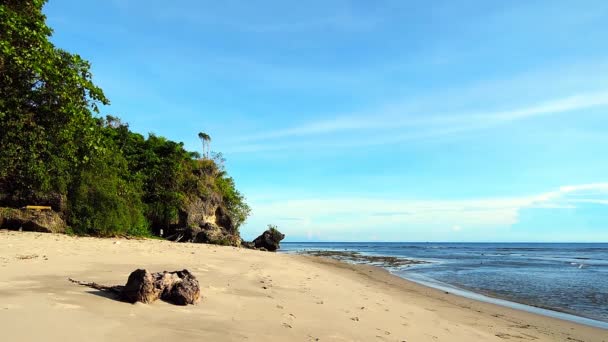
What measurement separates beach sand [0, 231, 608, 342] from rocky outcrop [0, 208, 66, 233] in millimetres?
9786

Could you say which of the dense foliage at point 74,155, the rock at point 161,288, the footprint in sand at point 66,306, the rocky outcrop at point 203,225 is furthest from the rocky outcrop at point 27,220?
the footprint in sand at point 66,306

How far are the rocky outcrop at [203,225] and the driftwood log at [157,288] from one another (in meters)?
28.7

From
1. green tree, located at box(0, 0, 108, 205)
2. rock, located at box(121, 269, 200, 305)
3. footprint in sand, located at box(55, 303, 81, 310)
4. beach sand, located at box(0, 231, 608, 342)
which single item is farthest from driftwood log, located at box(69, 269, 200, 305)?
green tree, located at box(0, 0, 108, 205)

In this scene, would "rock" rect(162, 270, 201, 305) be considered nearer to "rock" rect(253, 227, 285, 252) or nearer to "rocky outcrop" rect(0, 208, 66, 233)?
"rocky outcrop" rect(0, 208, 66, 233)

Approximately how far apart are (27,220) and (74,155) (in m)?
12.2

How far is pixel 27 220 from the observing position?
20422 millimetres

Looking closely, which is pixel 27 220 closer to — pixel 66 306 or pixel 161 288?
pixel 161 288

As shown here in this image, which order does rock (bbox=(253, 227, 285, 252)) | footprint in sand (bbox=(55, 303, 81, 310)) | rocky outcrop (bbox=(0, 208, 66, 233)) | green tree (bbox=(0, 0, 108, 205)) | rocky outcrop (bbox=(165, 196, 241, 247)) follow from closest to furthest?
footprint in sand (bbox=(55, 303, 81, 310)), green tree (bbox=(0, 0, 108, 205)), rocky outcrop (bbox=(0, 208, 66, 233)), rocky outcrop (bbox=(165, 196, 241, 247)), rock (bbox=(253, 227, 285, 252))

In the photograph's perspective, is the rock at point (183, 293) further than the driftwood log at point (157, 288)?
Yes

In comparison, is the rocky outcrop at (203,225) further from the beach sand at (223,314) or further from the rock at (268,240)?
the beach sand at (223,314)

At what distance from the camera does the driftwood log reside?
5.75 m

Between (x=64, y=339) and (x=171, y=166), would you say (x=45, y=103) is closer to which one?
(x=64, y=339)

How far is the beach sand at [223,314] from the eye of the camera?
458 centimetres

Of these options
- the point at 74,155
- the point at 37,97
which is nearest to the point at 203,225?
the point at 74,155
